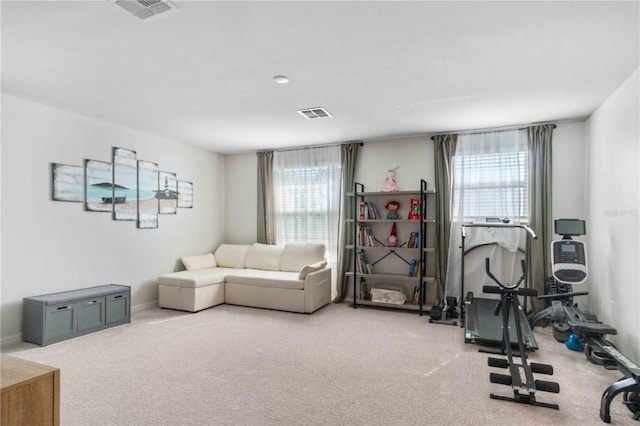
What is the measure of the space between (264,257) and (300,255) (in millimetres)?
679

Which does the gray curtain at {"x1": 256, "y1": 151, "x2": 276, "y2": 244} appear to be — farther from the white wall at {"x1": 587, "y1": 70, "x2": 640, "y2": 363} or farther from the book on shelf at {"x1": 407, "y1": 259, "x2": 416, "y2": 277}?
the white wall at {"x1": 587, "y1": 70, "x2": 640, "y2": 363}

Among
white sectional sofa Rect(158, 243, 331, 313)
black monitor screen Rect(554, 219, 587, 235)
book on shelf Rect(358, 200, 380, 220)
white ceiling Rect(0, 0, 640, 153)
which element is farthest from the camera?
book on shelf Rect(358, 200, 380, 220)

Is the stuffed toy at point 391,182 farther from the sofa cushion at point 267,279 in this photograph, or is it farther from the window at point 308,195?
the sofa cushion at point 267,279

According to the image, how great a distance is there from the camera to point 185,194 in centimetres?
610

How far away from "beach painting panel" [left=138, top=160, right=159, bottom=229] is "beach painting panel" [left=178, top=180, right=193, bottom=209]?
1.57ft

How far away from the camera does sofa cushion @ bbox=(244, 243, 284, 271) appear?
608 centimetres

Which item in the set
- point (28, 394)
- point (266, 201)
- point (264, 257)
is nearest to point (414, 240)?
point (264, 257)

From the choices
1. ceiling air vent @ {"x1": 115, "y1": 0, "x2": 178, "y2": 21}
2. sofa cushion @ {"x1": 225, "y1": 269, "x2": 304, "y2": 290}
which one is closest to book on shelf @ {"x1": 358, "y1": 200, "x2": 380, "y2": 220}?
sofa cushion @ {"x1": 225, "y1": 269, "x2": 304, "y2": 290}

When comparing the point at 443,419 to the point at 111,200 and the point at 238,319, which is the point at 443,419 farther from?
the point at 111,200

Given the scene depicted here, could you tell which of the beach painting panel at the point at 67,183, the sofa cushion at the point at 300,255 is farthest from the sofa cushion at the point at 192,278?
the beach painting panel at the point at 67,183

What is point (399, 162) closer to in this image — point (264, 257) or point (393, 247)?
point (393, 247)

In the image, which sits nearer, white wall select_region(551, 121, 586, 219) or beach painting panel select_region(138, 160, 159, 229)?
white wall select_region(551, 121, 586, 219)

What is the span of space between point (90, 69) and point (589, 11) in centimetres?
376

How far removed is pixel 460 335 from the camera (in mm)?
4191
